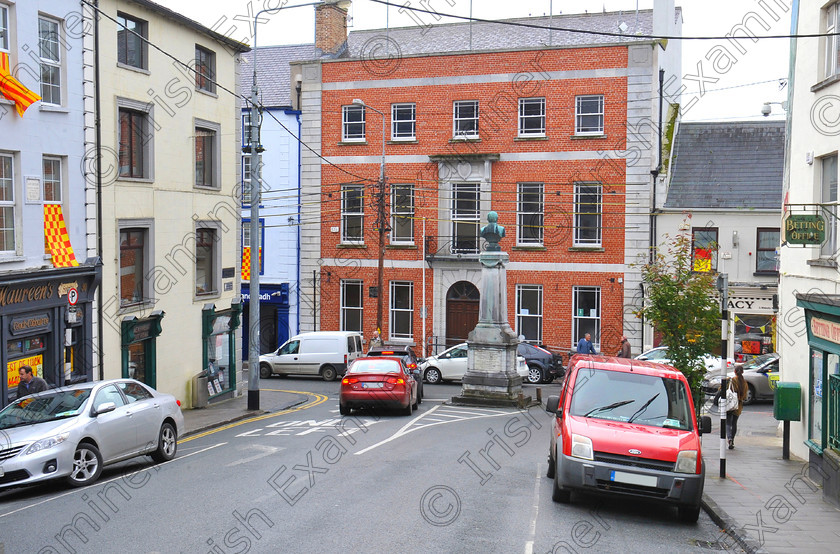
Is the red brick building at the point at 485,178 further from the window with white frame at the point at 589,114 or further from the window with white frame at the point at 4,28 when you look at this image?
the window with white frame at the point at 4,28

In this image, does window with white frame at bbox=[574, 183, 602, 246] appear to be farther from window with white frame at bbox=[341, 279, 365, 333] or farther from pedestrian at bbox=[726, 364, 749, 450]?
pedestrian at bbox=[726, 364, 749, 450]

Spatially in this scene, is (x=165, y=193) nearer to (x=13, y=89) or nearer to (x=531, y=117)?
(x=13, y=89)

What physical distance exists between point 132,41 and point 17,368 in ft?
28.6

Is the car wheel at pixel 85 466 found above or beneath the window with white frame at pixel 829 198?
beneath

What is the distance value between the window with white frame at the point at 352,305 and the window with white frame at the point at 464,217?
4.70 m

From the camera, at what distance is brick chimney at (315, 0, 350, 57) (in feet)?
131

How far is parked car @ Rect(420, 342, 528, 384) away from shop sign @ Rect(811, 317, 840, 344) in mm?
17270

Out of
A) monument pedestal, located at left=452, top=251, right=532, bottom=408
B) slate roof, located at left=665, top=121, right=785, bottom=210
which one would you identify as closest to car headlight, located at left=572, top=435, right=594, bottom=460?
monument pedestal, located at left=452, top=251, right=532, bottom=408

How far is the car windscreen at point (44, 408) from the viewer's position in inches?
501

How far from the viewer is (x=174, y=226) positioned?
2305 cm

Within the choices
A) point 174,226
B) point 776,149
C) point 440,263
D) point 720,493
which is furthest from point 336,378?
point 720,493

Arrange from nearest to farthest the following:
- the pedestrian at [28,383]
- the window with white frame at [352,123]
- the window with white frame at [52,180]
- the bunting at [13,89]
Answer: the pedestrian at [28,383] < the bunting at [13,89] < the window with white frame at [52,180] < the window with white frame at [352,123]

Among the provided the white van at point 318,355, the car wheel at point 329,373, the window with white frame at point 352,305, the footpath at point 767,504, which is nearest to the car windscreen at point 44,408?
the footpath at point 767,504

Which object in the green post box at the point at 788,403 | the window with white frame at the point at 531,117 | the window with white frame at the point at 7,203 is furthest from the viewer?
the window with white frame at the point at 531,117
